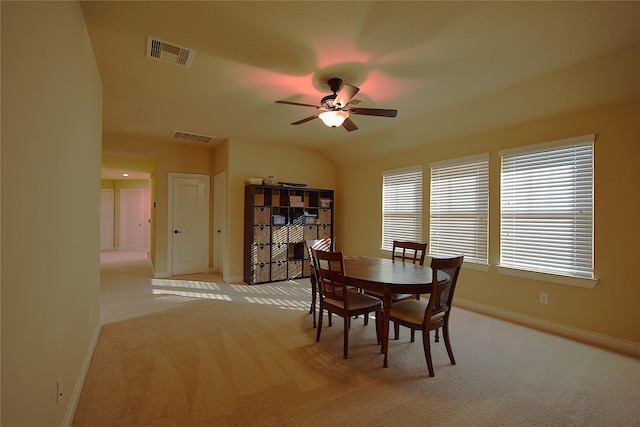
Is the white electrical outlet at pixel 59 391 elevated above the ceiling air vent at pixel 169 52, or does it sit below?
below

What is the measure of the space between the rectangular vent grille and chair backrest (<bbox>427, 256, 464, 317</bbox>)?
4.49 meters

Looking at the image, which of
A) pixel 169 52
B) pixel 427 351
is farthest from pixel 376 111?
pixel 427 351

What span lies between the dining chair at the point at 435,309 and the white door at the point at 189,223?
463 centimetres

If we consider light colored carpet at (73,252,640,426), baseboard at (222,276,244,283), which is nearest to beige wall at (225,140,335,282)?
baseboard at (222,276,244,283)

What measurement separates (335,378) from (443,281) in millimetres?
1160

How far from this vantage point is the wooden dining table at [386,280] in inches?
93.7

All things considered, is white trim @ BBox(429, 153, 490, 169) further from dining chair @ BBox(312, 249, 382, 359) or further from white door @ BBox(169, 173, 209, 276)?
white door @ BBox(169, 173, 209, 276)

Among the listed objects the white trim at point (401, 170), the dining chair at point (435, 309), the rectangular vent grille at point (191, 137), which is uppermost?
the rectangular vent grille at point (191, 137)

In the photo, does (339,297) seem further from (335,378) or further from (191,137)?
(191,137)

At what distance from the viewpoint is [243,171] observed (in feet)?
17.8

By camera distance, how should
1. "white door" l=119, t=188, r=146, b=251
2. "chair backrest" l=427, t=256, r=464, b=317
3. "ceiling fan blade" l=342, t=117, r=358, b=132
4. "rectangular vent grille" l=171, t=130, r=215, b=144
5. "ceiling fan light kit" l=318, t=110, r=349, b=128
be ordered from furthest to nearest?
"white door" l=119, t=188, r=146, b=251
"rectangular vent grille" l=171, t=130, r=215, b=144
"ceiling fan blade" l=342, t=117, r=358, b=132
"ceiling fan light kit" l=318, t=110, r=349, b=128
"chair backrest" l=427, t=256, r=464, b=317

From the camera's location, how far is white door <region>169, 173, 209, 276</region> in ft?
18.9

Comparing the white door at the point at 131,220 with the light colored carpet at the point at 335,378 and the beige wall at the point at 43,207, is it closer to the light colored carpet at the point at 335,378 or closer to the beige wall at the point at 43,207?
the light colored carpet at the point at 335,378

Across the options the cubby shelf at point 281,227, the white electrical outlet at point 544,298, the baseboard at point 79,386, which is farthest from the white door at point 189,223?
the white electrical outlet at point 544,298
